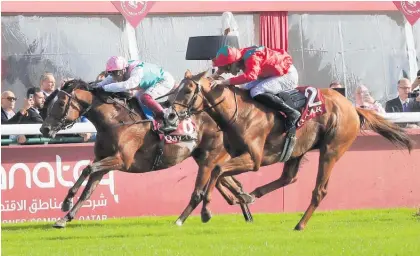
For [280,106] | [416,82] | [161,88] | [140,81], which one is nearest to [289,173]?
[280,106]

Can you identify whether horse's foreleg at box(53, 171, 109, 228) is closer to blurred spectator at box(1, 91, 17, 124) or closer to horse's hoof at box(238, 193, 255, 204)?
horse's hoof at box(238, 193, 255, 204)

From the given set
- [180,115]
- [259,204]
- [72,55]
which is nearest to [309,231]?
[180,115]

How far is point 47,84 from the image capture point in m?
15.0

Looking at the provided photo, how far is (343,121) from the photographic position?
12.7 metres

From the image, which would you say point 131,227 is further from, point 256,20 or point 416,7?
point 416,7

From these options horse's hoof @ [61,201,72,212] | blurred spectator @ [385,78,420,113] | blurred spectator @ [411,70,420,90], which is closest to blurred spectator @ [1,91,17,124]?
horse's hoof @ [61,201,72,212]

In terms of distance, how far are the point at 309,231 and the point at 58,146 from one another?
3.80 meters

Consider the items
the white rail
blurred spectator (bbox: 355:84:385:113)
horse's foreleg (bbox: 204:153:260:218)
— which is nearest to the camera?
horse's foreleg (bbox: 204:153:260:218)

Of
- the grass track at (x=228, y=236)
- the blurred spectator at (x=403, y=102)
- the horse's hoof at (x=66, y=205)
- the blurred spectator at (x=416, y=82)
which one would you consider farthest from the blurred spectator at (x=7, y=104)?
the blurred spectator at (x=416, y=82)

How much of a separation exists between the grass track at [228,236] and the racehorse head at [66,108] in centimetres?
104

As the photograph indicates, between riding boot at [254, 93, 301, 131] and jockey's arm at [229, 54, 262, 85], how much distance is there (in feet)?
1.22

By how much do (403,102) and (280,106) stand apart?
433 cm

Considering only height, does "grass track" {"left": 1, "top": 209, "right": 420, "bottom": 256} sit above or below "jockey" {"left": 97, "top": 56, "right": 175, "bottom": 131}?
below

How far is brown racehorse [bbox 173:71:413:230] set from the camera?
1166 centimetres
